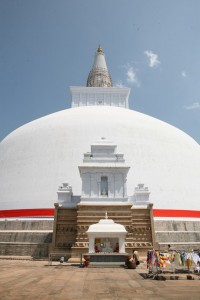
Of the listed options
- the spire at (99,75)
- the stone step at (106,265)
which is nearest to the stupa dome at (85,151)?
the stone step at (106,265)

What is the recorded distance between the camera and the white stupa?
1834cm

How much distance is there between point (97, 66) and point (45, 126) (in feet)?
50.9

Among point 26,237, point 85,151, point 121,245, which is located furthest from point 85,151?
point 121,245

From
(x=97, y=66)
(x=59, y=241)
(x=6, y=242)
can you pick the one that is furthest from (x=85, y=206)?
(x=97, y=66)

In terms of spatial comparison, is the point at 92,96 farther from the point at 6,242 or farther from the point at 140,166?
the point at 6,242

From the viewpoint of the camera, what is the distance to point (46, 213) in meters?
17.3

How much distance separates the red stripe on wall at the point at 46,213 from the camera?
1741 centimetres

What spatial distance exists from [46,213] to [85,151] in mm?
5366

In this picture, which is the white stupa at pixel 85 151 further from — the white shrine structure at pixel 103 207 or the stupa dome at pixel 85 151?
the white shrine structure at pixel 103 207

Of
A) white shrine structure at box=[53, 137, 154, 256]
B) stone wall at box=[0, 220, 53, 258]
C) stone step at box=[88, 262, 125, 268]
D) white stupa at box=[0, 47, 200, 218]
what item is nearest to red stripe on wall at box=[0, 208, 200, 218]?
white stupa at box=[0, 47, 200, 218]

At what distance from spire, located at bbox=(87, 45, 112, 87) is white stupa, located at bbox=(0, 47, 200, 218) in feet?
30.6

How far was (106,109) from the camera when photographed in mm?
25141

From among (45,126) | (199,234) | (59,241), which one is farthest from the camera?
(45,126)

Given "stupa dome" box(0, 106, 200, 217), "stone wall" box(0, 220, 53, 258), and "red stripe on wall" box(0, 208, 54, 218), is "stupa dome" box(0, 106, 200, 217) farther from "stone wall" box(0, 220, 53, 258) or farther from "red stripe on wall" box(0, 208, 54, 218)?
"stone wall" box(0, 220, 53, 258)
